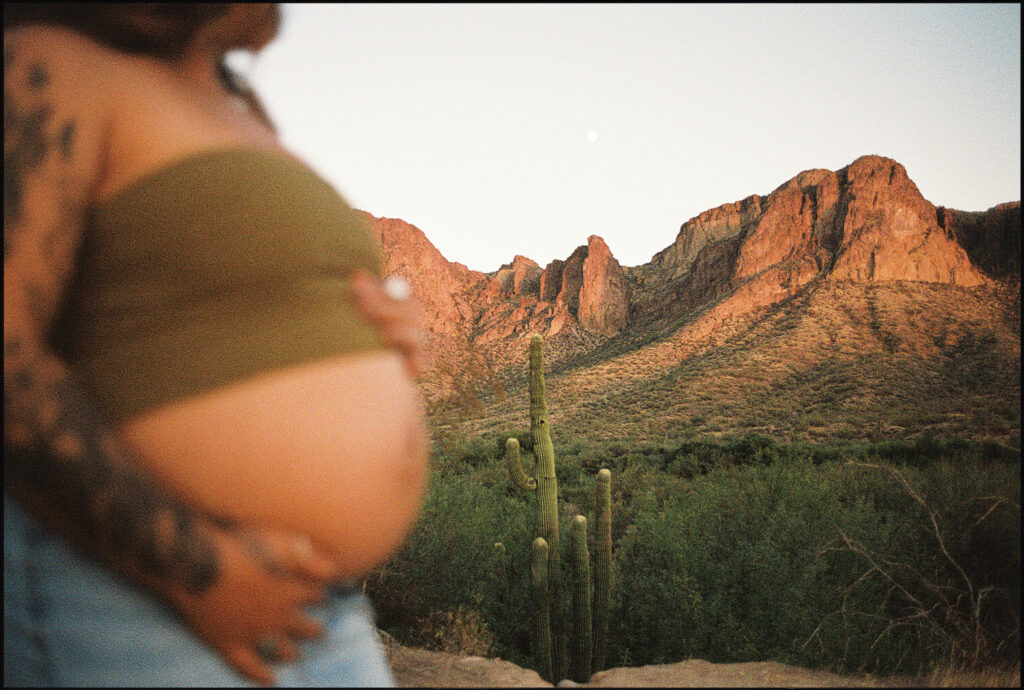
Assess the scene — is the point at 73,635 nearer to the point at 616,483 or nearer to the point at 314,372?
the point at 314,372

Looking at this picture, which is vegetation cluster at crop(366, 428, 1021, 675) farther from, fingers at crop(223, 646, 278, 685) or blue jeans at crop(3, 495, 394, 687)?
blue jeans at crop(3, 495, 394, 687)

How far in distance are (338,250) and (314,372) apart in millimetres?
211

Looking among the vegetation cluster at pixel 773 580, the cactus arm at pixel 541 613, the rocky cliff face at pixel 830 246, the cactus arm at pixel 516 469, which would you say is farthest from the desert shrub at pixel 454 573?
the rocky cliff face at pixel 830 246

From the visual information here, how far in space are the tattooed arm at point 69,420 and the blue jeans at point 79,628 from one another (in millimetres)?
35

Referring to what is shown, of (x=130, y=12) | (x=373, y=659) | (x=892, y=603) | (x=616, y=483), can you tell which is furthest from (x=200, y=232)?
(x=616, y=483)

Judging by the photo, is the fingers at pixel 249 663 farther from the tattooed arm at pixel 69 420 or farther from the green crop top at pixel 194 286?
the green crop top at pixel 194 286

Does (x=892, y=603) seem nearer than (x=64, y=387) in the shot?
No

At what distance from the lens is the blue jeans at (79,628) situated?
29.9 inches

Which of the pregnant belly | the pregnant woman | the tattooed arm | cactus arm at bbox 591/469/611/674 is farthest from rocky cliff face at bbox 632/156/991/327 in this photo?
the tattooed arm

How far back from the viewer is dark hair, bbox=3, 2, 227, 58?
0.82m

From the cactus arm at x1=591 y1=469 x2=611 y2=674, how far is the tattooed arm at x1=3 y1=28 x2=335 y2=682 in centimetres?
453

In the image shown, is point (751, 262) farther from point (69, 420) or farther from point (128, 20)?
point (69, 420)

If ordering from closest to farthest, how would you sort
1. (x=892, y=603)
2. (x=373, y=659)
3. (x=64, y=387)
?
(x=64, y=387), (x=373, y=659), (x=892, y=603)

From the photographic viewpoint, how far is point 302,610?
2.77ft
